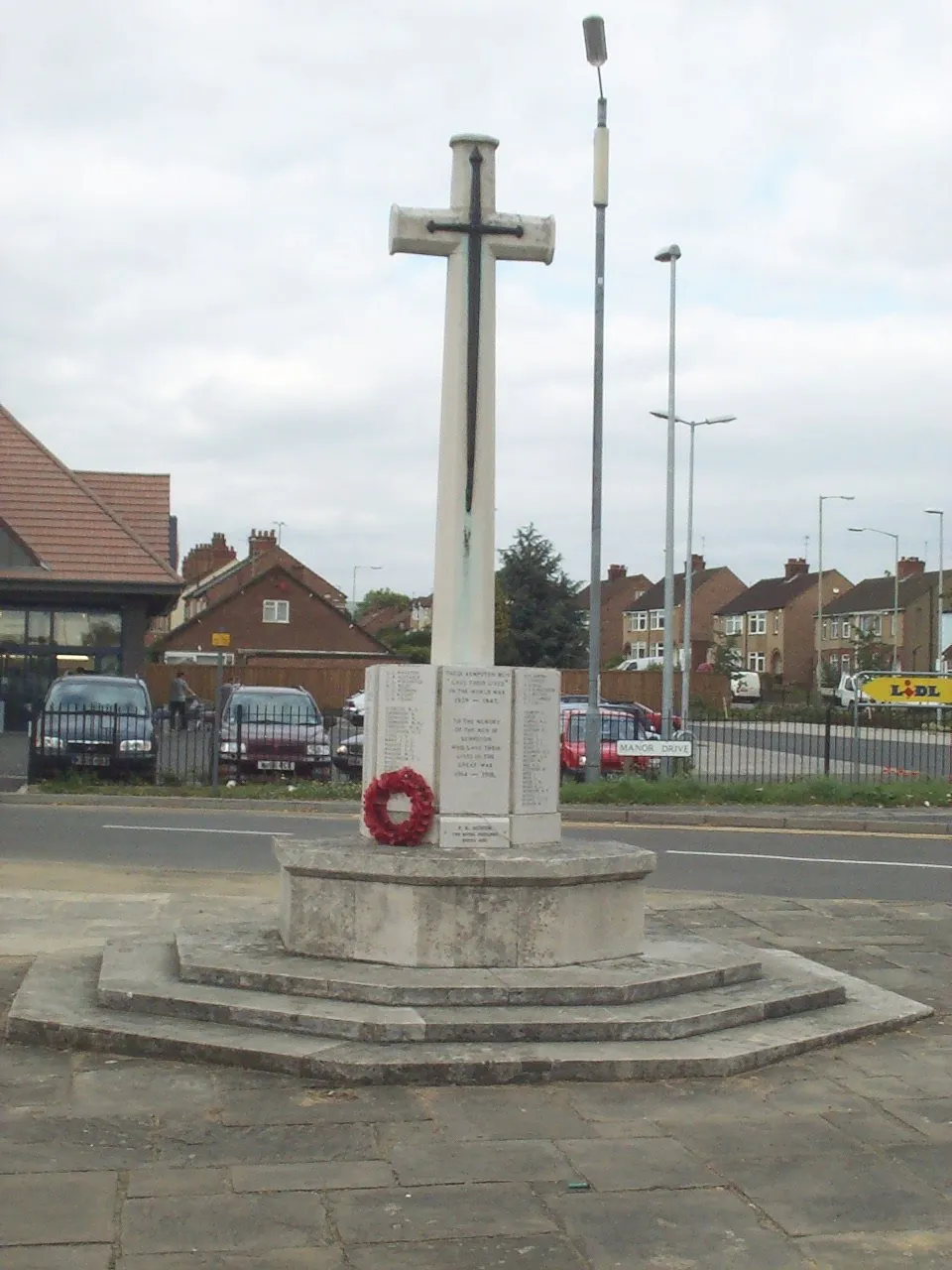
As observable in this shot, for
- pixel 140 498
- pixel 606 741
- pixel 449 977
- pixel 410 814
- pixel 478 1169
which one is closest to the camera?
pixel 478 1169

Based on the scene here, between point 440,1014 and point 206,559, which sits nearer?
point 440,1014

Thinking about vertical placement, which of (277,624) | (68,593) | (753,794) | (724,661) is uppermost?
(277,624)

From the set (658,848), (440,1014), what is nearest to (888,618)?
(658,848)

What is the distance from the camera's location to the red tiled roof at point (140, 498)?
4066 cm

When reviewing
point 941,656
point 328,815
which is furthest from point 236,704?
point 941,656

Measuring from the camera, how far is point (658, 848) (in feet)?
55.4

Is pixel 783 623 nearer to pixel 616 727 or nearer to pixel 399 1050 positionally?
pixel 616 727

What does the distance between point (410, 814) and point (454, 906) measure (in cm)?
77

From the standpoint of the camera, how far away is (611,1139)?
237 inches

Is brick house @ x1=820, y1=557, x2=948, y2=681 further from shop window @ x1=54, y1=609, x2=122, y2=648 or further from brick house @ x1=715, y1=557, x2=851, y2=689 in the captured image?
shop window @ x1=54, y1=609, x2=122, y2=648

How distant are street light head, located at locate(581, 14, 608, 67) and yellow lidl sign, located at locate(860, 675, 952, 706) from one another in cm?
1092

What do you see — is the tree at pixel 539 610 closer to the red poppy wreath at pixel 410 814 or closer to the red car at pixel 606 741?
the red car at pixel 606 741

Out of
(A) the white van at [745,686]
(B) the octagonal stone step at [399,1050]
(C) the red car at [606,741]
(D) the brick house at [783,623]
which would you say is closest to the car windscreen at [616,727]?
(C) the red car at [606,741]

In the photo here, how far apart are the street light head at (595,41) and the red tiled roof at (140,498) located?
22363 millimetres
